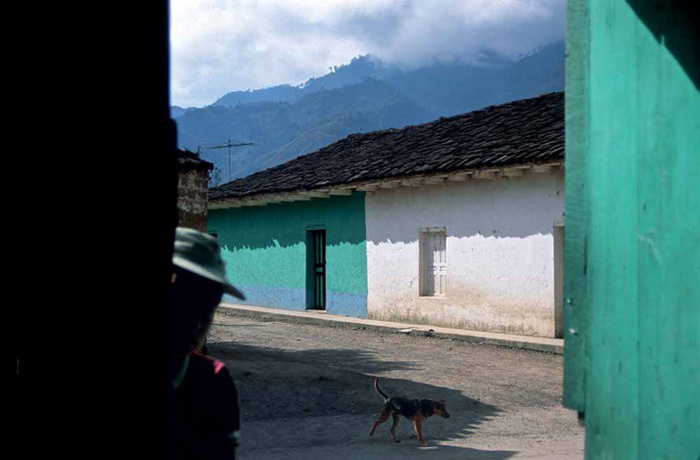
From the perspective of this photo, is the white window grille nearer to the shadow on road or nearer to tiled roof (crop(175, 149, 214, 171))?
the shadow on road

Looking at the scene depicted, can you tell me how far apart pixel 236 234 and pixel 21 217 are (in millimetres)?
21211

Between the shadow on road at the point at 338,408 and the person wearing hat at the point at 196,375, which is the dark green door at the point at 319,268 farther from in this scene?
the person wearing hat at the point at 196,375

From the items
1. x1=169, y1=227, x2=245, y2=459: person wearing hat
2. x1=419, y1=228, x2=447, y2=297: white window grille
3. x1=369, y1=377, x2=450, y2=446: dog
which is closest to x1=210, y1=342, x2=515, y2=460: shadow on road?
x1=369, y1=377, x2=450, y2=446: dog

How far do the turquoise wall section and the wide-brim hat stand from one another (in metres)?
15.9

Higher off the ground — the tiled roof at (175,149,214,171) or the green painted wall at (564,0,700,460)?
the tiled roof at (175,149,214,171)

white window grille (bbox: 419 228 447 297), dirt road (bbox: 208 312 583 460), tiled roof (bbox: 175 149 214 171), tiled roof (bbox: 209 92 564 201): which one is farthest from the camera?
white window grille (bbox: 419 228 447 297)

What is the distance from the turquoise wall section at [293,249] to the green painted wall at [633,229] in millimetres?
14767

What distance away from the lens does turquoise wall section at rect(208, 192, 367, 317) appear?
1788cm

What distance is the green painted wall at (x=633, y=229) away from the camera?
94.8 inches

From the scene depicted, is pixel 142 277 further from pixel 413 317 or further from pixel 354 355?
pixel 413 317

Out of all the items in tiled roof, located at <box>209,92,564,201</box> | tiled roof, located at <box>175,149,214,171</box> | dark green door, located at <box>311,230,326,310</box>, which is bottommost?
dark green door, located at <box>311,230,326,310</box>

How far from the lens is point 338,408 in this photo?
7.65m

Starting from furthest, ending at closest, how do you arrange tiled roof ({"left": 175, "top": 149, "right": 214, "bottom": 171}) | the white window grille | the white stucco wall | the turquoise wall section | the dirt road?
the turquoise wall section → the white window grille → the white stucco wall → tiled roof ({"left": 175, "top": 149, "right": 214, "bottom": 171}) → the dirt road

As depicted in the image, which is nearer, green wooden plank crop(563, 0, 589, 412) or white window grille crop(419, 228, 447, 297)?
green wooden plank crop(563, 0, 589, 412)
